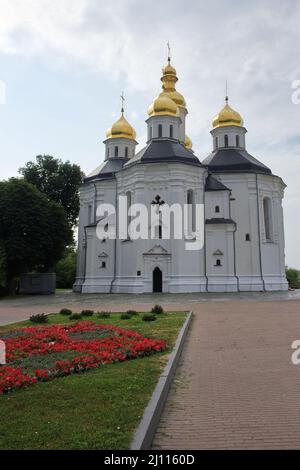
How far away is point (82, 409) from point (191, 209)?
34152 millimetres

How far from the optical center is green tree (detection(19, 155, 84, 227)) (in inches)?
2064

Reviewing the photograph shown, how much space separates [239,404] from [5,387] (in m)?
3.83

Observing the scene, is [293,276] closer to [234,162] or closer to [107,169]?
[234,162]

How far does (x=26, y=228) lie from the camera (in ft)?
128

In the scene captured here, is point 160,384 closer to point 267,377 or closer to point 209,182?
point 267,377

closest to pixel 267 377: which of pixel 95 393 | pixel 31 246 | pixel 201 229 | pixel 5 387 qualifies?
pixel 95 393

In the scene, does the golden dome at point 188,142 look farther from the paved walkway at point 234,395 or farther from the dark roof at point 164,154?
the paved walkway at point 234,395

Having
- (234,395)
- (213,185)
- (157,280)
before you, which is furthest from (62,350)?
(213,185)

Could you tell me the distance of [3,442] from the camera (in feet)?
15.9

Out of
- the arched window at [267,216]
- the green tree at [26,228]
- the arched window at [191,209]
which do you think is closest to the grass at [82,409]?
the arched window at [191,209]

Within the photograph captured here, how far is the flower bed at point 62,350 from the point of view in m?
7.89

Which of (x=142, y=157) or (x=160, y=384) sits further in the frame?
(x=142, y=157)

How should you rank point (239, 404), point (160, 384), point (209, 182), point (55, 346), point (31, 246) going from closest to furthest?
point (239, 404), point (160, 384), point (55, 346), point (31, 246), point (209, 182)

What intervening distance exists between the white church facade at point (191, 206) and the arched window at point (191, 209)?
0.13 m
